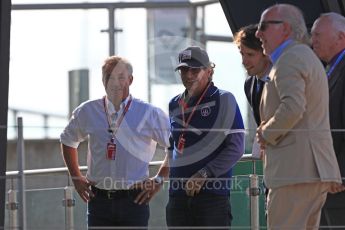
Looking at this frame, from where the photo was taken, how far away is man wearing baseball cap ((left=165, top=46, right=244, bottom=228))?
470 centimetres

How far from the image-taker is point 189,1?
8.62m

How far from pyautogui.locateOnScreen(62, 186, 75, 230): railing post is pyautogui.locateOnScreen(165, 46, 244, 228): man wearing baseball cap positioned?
708 millimetres

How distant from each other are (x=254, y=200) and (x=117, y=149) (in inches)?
38.1

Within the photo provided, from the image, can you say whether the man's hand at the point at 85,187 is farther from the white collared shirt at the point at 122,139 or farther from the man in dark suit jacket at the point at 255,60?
the man in dark suit jacket at the point at 255,60

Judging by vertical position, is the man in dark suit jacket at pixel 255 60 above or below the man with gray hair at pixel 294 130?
above

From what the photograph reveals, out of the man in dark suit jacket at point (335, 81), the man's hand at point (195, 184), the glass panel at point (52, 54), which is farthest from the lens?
the glass panel at point (52, 54)

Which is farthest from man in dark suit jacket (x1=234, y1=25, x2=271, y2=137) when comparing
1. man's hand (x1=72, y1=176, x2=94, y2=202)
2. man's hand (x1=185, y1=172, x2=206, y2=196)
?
man's hand (x1=72, y1=176, x2=94, y2=202)

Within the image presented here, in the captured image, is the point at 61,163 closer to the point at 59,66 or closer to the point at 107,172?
the point at 59,66

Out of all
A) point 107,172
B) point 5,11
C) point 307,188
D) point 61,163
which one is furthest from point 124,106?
point 61,163

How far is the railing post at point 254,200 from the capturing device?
5422mm

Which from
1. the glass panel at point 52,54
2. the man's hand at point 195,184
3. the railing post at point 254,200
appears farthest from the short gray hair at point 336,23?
the glass panel at point 52,54

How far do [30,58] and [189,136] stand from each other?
3.94 m

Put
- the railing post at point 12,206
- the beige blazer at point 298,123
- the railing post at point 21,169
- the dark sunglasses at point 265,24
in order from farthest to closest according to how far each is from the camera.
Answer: the railing post at point 12,206 → the railing post at point 21,169 → the dark sunglasses at point 265,24 → the beige blazer at point 298,123

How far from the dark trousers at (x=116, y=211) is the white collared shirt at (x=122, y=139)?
5 cm
